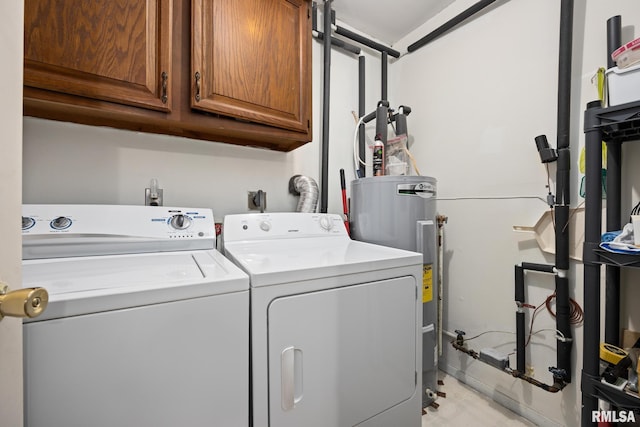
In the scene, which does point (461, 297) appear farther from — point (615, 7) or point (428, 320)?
point (615, 7)

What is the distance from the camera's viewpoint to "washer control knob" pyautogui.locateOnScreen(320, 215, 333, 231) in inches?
61.8

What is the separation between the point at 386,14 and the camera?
2016 millimetres

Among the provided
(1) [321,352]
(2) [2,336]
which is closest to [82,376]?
(2) [2,336]

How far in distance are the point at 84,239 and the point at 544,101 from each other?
2345 mm

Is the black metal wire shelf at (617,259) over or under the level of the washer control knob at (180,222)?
under

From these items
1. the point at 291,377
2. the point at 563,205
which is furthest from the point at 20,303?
the point at 563,205

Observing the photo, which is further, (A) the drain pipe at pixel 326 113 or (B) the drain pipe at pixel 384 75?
(B) the drain pipe at pixel 384 75

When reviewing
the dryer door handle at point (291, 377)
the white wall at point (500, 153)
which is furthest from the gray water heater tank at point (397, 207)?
the dryer door handle at point (291, 377)

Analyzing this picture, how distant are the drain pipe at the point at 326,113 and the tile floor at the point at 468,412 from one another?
1.44 m

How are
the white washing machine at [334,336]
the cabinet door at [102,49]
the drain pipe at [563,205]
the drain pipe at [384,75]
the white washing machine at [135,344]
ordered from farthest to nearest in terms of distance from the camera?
the drain pipe at [384,75] < the drain pipe at [563,205] < the cabinet door at [102,49] < the white washing machine at [334,336] < the white washing machine at [135,344]

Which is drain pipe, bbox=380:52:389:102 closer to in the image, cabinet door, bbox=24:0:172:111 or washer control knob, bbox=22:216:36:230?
cabinet door, bbox=24:0:172:111

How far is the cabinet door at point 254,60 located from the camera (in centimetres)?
117

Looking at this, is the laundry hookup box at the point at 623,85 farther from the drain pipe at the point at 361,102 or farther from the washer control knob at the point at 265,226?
the washer control knob at the point at 265,226

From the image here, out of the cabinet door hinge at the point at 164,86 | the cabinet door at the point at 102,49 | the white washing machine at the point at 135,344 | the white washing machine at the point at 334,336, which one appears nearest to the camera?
the white washing machine at the point at 135,344
